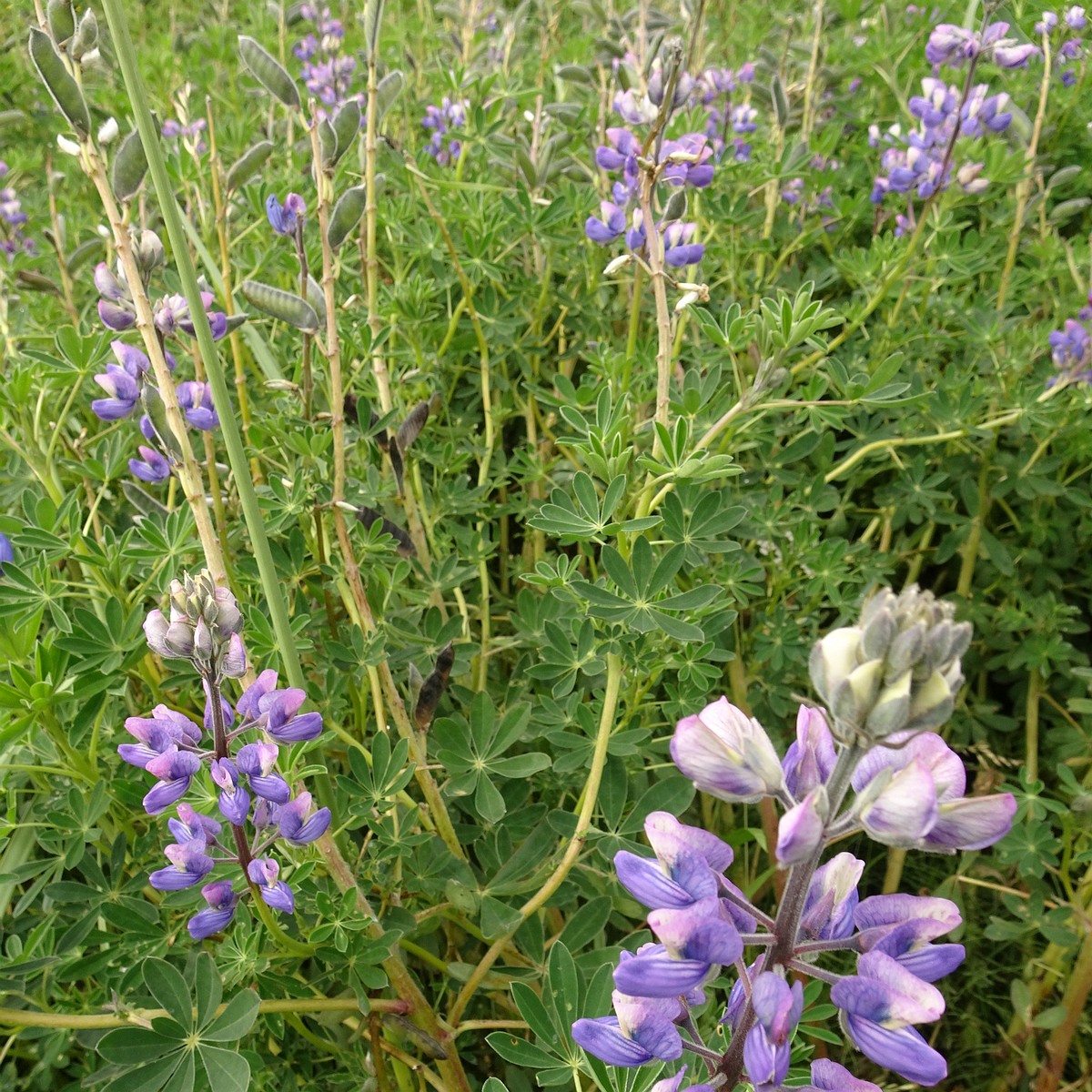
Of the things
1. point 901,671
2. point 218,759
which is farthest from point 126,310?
point 901,671

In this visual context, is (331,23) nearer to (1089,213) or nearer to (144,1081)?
(1089,213)

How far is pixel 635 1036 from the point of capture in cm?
80

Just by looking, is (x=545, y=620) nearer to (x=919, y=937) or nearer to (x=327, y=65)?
(x=919, y=937)

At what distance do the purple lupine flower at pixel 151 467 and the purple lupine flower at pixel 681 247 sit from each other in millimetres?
913

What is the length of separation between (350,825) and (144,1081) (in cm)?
37

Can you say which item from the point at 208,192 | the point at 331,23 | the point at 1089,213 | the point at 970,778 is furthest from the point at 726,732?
the point at 331,23

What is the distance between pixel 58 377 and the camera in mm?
1657

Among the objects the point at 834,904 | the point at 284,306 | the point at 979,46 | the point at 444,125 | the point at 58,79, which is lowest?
the point at 834,904

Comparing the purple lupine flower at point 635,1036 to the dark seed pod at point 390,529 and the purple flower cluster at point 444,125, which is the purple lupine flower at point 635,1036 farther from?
the purple flower cluster at point 444,125

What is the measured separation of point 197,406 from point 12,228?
168cm

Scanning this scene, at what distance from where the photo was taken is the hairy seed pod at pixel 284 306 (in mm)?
1404

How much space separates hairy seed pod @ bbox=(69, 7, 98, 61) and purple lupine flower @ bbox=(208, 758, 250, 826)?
923mm

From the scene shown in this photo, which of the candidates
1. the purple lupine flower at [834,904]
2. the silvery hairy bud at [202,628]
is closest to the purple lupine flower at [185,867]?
the silvery hairy bud at [202,628]

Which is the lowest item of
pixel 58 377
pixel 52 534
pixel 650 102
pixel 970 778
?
pixel 970 778
